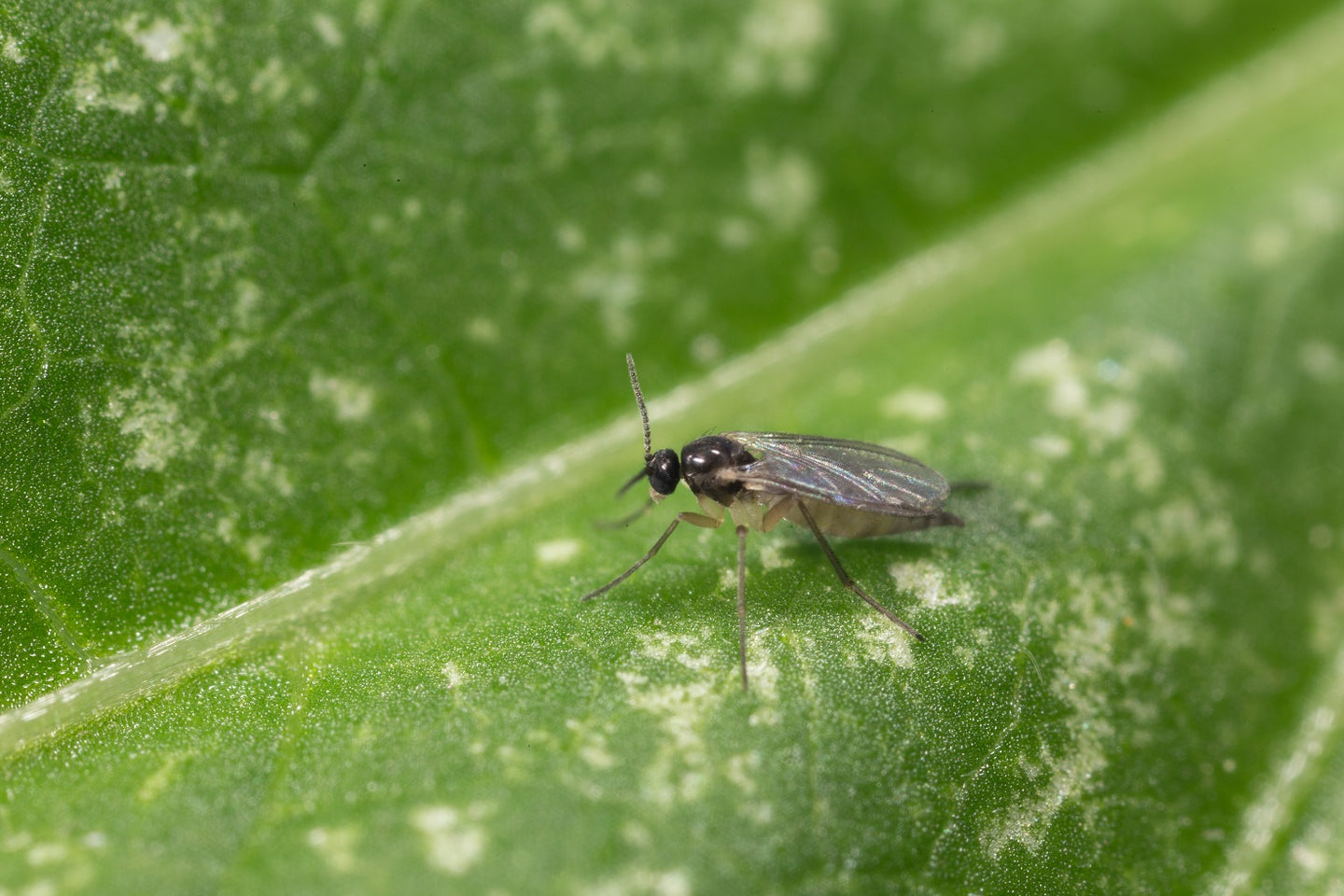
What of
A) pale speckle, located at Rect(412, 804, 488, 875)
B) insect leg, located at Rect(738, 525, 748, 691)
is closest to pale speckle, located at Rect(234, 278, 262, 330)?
pale speckle, located at Rect(412, 804, 488, 875)

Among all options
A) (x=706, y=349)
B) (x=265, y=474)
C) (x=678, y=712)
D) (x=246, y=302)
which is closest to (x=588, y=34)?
(x=706, y=349)

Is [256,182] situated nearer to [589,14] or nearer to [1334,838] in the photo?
[589,14]

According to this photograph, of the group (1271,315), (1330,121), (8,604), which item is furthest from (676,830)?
(1330,121)

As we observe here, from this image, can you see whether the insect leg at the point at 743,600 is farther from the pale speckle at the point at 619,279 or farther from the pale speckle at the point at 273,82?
the pale speckle at the point at 273,82

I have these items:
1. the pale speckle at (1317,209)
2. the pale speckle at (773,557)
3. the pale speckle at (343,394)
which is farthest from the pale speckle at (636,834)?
the pale speckle at (1317,209)

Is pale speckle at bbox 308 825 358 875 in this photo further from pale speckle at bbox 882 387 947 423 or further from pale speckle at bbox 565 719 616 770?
Answer: pale speckle at bbox 882 387 947 423

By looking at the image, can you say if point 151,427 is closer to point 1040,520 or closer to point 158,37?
point 158,37

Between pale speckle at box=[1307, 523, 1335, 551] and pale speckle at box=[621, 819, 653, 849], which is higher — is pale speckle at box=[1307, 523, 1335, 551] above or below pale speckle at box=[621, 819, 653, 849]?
below
